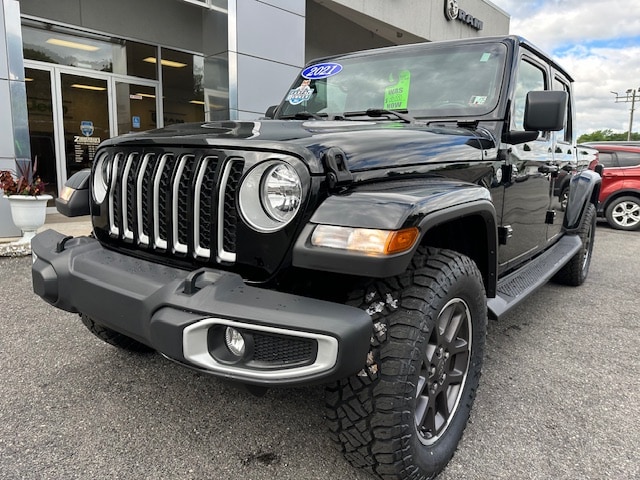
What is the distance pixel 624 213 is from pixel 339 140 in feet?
31.6

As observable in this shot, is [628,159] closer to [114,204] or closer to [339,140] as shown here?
[339,140]

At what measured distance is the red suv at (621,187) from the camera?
30.7 feet

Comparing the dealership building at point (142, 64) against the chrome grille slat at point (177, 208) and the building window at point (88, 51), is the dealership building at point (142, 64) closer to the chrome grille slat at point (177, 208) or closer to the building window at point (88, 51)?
the building window at point (88, 51)

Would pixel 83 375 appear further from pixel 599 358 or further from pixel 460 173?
pixel 599 358

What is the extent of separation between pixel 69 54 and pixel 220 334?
27.3 ft

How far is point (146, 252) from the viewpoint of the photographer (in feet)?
6.63

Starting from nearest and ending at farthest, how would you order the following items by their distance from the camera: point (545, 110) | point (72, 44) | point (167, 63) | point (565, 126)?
point (545, 110)
point (565, 126)
point (72, 44)
point (167, 63)

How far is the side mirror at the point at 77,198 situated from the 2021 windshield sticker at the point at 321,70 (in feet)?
5.51

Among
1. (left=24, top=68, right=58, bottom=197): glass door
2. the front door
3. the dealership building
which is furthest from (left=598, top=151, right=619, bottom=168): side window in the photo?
(left=24, top=68, right=58, bottom=197): glass door

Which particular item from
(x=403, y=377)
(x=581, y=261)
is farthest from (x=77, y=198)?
(x=581, y=261)

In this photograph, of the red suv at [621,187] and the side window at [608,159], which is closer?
the red suv at [621,187]

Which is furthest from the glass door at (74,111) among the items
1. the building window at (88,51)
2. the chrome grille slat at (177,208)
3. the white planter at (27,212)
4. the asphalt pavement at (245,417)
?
the chrome grille slat at (177,208)

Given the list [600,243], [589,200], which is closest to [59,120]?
[589,200]

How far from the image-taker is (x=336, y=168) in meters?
1.65
